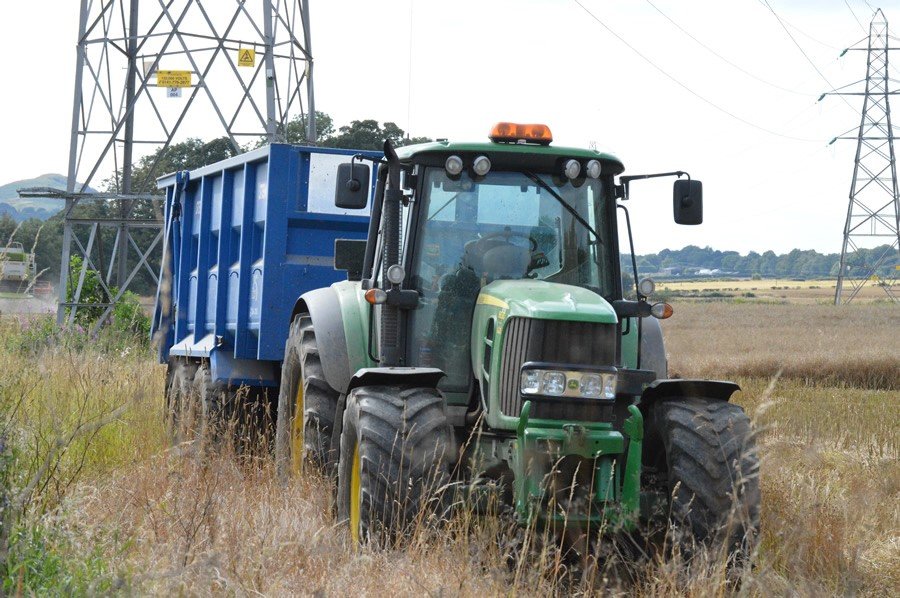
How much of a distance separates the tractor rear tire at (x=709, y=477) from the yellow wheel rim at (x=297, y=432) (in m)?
2.94

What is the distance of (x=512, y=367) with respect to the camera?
19.4 feet

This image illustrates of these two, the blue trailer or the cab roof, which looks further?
the blue trailer

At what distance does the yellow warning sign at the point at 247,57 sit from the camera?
1736 centimetres

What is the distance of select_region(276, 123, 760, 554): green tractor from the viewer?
5.70 meters

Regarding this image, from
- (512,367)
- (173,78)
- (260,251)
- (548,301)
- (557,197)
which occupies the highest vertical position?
(173,78)

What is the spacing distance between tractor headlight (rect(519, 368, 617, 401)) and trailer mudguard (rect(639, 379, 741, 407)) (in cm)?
60

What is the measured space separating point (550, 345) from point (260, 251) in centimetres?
421

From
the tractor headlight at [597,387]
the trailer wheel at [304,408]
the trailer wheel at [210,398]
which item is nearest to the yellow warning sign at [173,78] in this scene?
the trailer wheel at [210,398]

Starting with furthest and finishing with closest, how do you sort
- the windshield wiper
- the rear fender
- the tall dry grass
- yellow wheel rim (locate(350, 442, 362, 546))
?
the tall dry grass < the windshield wiper < yellow wheel rim (locate(350, 442, 362, 546)) < the rear fender

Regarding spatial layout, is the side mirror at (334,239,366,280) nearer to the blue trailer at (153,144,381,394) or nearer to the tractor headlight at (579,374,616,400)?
the blue trailer at (153,144,381,394)

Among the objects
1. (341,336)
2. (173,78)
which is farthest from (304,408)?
(173,78)

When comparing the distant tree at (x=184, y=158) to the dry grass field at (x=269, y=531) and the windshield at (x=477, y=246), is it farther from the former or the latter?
the windshield at (x=477, y=246)

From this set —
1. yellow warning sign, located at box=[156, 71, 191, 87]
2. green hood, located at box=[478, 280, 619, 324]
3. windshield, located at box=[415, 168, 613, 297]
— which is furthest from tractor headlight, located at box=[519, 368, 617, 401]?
yellow warning sign, located at box=[156, 71, 191, 87]

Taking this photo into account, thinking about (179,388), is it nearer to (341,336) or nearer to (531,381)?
(341,336)
